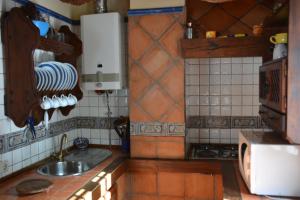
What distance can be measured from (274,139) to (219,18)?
1226 mm

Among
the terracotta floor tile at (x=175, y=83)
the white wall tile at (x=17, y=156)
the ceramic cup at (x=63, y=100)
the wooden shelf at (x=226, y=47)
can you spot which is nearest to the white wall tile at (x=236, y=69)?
the wooden shelf at (x=226, y=47)

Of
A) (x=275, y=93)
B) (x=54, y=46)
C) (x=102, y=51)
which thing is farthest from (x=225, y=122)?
(x=54, y=46)

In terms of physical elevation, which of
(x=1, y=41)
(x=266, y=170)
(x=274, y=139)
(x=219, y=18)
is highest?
(x=219, y=18)

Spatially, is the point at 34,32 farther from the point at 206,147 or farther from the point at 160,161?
the point at 206,147

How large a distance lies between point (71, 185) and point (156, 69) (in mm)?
1076

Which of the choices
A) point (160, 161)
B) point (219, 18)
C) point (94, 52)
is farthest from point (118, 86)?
point (219, 18)

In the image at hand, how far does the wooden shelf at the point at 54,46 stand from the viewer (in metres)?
1.82

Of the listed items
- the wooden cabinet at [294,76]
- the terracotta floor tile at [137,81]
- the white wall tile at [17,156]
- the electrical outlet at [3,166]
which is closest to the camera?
the wooden cabinet at [294,76]

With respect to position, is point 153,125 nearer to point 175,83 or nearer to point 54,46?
point 175,83

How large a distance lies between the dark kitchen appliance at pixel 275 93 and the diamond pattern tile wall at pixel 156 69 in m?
0.69

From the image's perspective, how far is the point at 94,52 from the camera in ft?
7.77

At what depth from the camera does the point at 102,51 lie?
2346 millimetres

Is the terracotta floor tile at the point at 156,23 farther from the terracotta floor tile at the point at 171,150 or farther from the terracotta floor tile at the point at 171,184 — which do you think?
the terracotta floor tile at the point at 171,184

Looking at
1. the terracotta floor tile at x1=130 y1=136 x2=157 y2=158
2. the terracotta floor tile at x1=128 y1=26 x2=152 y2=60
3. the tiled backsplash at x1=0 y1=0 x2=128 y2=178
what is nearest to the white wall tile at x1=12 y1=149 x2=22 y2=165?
the tiled backsplash at x1=0 y1=0 x2=128 y2=178
